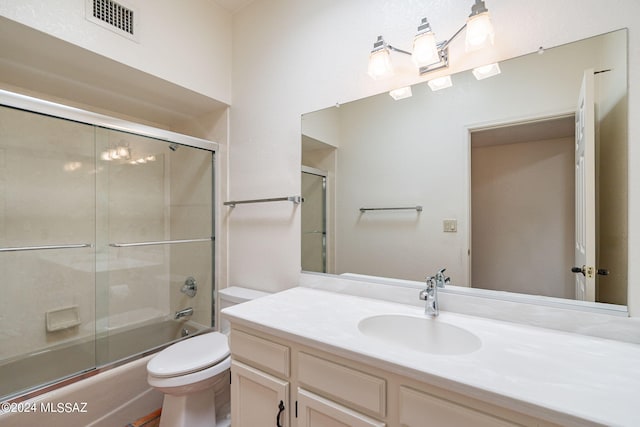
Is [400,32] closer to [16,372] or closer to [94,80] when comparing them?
[94,80]

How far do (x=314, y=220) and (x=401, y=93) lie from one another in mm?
838

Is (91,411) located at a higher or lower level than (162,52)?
lower

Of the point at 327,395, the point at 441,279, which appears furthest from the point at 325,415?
the point at 441,279

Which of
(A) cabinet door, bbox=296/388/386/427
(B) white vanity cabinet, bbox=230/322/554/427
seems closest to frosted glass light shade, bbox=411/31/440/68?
(B) white vanity cabinet, bbox=230/322/554/427

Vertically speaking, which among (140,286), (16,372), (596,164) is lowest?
(16,372)

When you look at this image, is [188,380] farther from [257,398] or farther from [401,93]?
[401,93]

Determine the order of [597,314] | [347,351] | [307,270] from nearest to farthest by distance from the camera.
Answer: [347,351] < [597,314] < [307,270]

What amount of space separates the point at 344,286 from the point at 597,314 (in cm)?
99

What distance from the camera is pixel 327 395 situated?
931 millimetres

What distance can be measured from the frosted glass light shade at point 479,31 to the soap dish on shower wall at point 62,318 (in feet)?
9.00

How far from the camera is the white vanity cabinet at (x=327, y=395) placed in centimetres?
71

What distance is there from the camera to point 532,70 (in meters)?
1.09

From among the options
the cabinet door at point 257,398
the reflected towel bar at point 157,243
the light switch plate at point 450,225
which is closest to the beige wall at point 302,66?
the reflected towel bar at point 157,243

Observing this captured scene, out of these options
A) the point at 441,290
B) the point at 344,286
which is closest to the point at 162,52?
the point at 344,286
